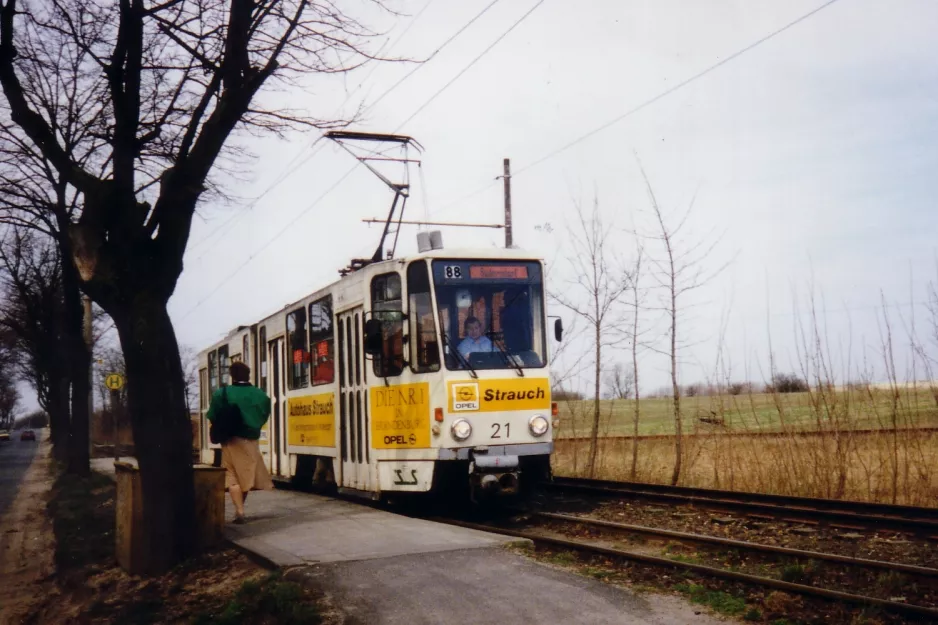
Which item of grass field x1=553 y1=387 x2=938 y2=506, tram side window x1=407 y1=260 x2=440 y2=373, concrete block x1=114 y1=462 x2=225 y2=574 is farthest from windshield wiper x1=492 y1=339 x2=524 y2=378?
grass field x1=553 y1=387 x2=938 y2=506

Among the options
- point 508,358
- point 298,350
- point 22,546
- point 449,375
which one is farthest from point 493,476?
point 22,546

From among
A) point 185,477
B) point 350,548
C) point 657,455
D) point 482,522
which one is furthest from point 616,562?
point 657,455

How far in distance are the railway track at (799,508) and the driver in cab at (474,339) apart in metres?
3.30

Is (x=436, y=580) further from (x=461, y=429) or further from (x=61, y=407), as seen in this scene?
(x=61, y=407)

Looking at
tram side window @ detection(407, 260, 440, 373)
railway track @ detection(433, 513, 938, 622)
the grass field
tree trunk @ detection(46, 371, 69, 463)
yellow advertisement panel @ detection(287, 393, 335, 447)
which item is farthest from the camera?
tree trunk @ detection(46, 371, 69, 463)

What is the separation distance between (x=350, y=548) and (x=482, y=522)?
3.43 m

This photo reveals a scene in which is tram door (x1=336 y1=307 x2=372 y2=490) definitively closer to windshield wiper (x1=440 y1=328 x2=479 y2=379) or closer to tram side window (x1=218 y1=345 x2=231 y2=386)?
windshield wiper (x1=440 y1=328 x2=479 y2=379)

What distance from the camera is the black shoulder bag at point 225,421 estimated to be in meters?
10.8

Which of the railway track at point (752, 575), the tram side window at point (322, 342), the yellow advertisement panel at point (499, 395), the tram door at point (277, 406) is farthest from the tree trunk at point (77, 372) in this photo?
the railway track at point (752, 575)

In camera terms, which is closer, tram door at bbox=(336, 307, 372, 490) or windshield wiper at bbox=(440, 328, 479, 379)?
windshield wiper at bbox=(440, 328, 479, 379)

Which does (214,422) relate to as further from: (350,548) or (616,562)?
(616,562)

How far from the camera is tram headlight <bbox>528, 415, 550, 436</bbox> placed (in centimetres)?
1138

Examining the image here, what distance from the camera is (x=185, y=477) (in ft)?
32.6

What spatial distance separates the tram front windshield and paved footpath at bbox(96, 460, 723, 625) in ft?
7.10
